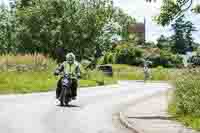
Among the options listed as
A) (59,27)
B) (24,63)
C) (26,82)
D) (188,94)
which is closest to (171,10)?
(188,94)

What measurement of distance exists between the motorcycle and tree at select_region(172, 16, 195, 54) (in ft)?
350

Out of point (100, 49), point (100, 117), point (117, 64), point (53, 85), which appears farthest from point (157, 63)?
point (100, 117)

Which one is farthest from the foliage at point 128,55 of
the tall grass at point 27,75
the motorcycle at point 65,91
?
the motorcycle at point 65,91

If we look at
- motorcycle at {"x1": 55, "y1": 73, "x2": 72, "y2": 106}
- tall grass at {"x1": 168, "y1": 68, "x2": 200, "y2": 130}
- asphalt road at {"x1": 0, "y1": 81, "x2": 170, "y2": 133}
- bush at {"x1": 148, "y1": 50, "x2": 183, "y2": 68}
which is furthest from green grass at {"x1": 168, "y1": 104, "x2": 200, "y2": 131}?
bush at {"x1": 148, "y1": 50, "x2": 183, "y2": 68}

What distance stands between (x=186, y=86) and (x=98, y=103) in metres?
6.28

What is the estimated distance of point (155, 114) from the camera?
2117cm

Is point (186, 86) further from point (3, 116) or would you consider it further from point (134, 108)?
point (3, 116)

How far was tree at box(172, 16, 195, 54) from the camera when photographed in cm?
13262

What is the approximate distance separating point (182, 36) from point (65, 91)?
115 meters

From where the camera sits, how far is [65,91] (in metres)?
24.0

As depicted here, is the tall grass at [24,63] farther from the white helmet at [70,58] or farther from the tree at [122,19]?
the tree at [122,19]

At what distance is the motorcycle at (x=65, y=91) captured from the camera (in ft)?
78.5

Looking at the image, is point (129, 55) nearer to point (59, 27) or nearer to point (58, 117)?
point (59, 27)

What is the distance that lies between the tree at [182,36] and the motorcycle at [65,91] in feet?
350
